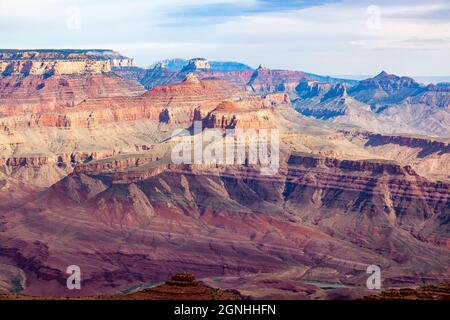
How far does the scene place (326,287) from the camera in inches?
5167

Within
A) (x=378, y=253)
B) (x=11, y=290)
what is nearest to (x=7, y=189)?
(x=11, y=290)

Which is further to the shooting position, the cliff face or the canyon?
the cliff face

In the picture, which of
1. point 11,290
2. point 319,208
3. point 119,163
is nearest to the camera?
point 11,290

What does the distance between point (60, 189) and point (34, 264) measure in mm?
40420

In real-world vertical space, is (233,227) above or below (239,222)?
below

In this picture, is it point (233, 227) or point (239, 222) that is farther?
point (239, 222)

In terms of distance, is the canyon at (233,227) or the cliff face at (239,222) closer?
the canyon at (233,227)

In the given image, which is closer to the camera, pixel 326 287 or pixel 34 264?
pixel 326 287
